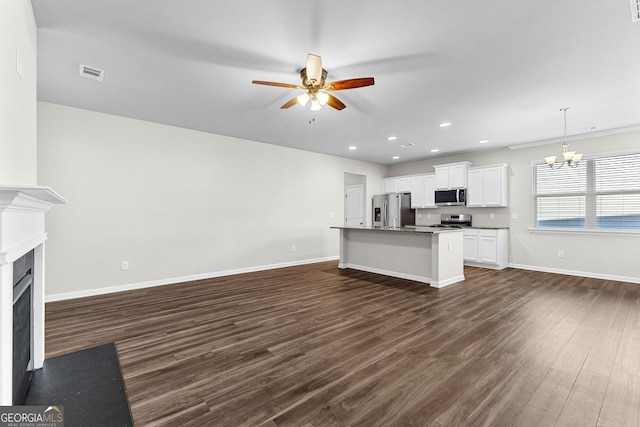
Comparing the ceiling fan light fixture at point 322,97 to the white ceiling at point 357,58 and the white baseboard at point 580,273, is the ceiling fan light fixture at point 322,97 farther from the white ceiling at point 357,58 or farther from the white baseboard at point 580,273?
the white baseboard at point 580,273

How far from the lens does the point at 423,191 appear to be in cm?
734

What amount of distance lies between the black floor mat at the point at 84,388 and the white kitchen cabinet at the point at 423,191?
6.89 meters

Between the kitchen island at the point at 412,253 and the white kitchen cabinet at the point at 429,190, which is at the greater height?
the white kitchen cabinet at the point at 429,190

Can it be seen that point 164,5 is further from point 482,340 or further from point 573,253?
point 573,253

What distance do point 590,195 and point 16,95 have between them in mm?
7850

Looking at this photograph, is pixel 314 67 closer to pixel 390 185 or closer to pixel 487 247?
pixel 487 247

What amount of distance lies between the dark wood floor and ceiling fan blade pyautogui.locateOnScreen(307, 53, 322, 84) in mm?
2385

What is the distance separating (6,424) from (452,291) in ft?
14.8

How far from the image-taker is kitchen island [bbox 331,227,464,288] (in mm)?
4441

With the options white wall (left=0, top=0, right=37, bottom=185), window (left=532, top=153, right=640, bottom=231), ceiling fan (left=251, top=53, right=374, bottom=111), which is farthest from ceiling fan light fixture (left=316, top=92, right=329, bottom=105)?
window (left=532, top=153, right=640, bottom=231)

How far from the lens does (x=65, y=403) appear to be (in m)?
1.76

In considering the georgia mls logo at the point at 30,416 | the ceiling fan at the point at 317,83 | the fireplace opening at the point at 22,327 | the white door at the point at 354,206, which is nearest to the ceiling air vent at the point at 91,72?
the ceiling fan at the point at 317,83

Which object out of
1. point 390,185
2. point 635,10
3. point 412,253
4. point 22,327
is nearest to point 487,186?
point 390,185

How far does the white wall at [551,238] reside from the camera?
484 centimetres
